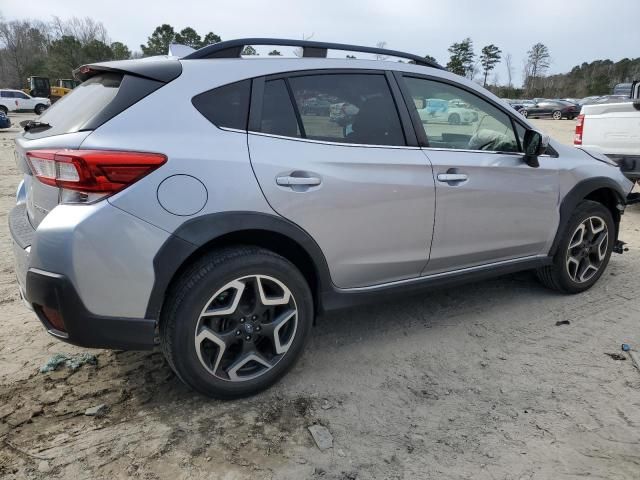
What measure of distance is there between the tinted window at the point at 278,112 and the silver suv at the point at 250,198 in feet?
0.03

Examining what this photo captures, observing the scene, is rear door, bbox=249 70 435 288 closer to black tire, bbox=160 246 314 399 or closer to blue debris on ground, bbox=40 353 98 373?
black tire, bbox=160 246 314 399

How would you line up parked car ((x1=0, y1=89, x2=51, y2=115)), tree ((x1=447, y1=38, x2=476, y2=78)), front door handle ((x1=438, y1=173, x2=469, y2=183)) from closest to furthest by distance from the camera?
front door handle ((x1=438, y1=173, x2=469, y2=183)), parked car ((x1=0, y1=89, x2=51, y2=115)), tree ((x1=447, y1=38, x2=476, y2=78))

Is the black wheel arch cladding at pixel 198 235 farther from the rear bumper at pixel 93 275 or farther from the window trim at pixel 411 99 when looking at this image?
the window trim at pixel 411 99

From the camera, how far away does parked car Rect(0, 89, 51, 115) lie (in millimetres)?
34500

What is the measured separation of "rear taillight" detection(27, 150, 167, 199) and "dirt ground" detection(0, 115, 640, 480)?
1.20 meters

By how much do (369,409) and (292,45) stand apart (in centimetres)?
209

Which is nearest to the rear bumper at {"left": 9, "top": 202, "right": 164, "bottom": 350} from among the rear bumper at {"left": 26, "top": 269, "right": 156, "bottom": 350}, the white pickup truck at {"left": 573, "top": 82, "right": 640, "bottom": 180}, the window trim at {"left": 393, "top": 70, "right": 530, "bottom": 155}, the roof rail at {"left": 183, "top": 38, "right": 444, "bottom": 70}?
the rear bumper at {"left": 26, "top": 269, "right": 156, "bottom": 350}

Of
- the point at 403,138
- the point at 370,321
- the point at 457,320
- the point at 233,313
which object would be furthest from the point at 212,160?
the point at 457,320

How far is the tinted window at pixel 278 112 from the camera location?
2.57m

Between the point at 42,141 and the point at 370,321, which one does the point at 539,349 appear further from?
the point at 42,141

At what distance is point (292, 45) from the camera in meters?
2.85

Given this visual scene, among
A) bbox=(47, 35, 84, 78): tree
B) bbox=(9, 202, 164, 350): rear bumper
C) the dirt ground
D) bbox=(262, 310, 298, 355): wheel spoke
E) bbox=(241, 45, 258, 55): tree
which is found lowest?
the dirt ground

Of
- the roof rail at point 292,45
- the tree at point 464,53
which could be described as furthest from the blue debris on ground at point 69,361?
the tree at point 464,53

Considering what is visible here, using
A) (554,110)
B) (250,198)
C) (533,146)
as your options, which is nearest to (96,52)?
(554,110)
